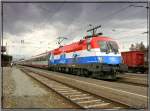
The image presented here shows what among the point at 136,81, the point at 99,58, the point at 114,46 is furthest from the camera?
the point at 114,46

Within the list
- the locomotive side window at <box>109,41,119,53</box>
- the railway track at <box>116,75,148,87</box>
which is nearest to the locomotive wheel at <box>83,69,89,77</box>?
the railway track at <box>116,75,148,87</box>

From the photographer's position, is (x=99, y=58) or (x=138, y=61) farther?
(x=138, y=61)

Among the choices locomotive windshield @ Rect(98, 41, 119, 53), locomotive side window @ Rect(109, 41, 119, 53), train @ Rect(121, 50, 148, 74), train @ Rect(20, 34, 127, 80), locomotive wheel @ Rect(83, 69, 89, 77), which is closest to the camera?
train @ Rect(20, 34, 127, 80)

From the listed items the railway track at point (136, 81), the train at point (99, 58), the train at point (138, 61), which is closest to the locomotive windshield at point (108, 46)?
the train at point (99, 58)

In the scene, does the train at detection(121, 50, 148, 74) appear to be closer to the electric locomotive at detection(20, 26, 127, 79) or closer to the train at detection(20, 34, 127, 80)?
the electric locomotive at detection(20, 26, 127, 79)

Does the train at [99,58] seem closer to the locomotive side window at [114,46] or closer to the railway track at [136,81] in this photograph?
the locomotive side window at [114,46]

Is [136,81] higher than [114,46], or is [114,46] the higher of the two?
[114,46]

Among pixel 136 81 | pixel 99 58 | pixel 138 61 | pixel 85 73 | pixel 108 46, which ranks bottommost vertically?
pixel 136 81

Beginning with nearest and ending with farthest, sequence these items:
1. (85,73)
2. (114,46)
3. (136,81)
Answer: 1. (136,81)
2. (114,46)
3. (85,73)

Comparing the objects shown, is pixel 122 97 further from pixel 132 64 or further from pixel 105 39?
pixel 132 64

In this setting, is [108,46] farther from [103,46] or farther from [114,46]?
[114,46]

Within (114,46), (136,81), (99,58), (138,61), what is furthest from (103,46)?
(138,61)

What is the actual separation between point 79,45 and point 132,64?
14442 millimetres

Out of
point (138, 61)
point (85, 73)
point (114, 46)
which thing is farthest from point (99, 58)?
point (138, 61)
